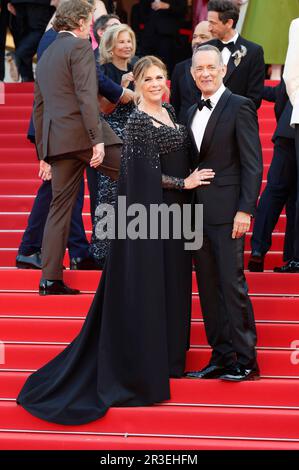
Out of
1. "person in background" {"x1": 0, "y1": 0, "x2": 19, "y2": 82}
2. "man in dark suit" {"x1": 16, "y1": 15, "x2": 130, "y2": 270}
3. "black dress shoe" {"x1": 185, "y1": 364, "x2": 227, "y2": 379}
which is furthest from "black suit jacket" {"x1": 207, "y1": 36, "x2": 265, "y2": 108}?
"person in background" {"x1": 0, "y1": 0, "x2": 19, "y2": 82}

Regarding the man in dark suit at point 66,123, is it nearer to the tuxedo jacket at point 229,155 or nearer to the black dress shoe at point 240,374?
the tuxedo jacket at point 229,155

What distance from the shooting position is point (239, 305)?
5898mm

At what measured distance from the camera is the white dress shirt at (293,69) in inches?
261

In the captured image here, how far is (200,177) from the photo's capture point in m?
5.94

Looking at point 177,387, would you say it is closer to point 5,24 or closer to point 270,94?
point 270,94

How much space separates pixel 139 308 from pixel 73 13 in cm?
202

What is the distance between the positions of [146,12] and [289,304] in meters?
6.98

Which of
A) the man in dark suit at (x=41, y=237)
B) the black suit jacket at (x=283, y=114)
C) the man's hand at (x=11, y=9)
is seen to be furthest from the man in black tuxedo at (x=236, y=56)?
the man's hand at (x=11, y=9)

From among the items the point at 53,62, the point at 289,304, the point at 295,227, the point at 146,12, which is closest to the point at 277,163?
the point at 295,227

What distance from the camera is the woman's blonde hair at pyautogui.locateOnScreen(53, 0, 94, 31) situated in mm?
6887

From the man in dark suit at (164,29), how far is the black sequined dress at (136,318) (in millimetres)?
5831

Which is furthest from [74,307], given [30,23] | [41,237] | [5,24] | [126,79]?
[5,24]

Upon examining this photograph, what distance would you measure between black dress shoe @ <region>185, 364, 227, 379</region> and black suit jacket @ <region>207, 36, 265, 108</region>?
2.26 metres

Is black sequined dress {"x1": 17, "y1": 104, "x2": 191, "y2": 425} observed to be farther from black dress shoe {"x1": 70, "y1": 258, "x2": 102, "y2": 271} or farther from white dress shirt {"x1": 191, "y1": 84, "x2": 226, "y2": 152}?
black dress shoe {"x1": 70, "y1": 258, "x2": 102, "y2": 271}
